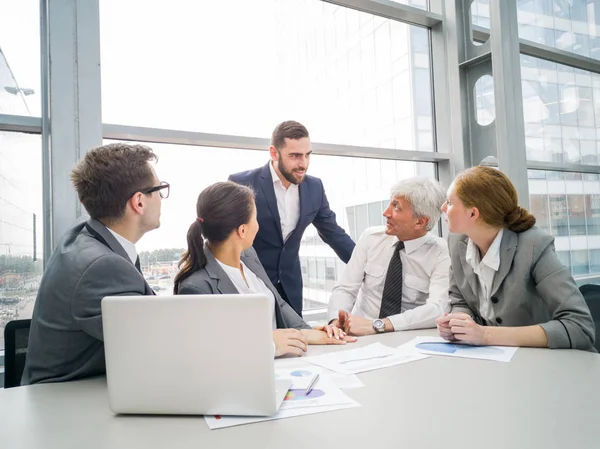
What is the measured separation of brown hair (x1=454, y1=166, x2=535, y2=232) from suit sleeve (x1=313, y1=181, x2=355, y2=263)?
122cm

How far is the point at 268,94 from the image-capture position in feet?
9.37

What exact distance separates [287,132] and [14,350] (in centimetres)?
175

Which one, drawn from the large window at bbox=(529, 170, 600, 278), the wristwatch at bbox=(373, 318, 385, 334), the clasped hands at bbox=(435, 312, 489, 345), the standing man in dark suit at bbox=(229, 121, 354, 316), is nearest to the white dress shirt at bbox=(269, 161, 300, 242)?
the standing man in dark suit at bbox=(229, 121, 354, 316)

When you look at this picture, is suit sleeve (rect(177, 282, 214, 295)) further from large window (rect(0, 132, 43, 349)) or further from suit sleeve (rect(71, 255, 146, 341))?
large window (rect(0, 132, 43, 349))

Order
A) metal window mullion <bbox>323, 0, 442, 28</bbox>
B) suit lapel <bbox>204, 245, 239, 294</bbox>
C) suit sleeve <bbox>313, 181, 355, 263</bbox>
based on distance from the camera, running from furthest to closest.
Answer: metal window mullion <bbox>323, 0, 442, 28</bbox> < suit sleeve <bbox>313, 181, 355, 263</bbox> < suit lapel <bbox>204, 245, 239, 294</bbox>

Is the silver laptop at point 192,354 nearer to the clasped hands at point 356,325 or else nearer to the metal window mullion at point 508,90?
the clasped hands at point 356,325

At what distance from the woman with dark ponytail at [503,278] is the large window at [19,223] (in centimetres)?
195

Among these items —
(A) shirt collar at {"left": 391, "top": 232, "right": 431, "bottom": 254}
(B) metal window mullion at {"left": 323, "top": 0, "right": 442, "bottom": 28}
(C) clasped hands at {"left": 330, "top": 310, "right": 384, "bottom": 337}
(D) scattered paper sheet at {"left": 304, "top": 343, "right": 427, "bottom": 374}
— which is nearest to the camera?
(D) scattered paper sheet at {"left": 304, "top": 343, "right": 427, "bottom": 374}

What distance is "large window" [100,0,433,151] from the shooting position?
2.42 meters

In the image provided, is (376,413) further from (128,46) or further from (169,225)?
(128,46)

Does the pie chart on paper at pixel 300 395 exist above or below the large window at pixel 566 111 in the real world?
below

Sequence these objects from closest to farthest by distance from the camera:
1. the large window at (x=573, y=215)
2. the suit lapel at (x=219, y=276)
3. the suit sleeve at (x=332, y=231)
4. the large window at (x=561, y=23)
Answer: the suit lapel at (x=219, y=276) → the suit sleeve at (x=332, y=231) → the large window at (x=561, y=23) → the large window at (x=573, y=215)

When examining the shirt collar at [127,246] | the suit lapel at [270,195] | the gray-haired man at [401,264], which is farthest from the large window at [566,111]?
the shirt collar at [127,246]

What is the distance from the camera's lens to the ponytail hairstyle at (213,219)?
1.74 meters
